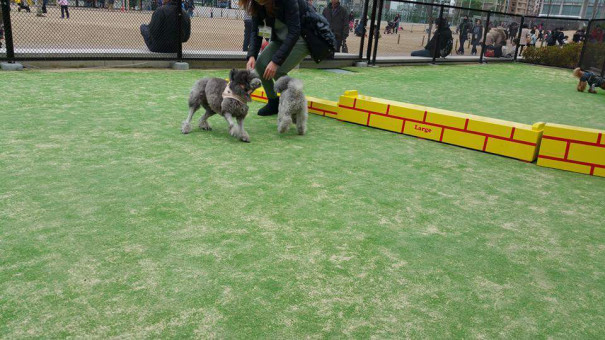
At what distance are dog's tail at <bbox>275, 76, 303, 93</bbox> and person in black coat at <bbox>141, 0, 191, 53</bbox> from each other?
4905 mm

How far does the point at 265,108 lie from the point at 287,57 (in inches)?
36.8

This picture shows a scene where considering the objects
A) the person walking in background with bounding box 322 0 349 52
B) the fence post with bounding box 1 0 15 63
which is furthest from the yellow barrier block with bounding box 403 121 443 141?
the person walking in background with bounding box 322 0 349 52

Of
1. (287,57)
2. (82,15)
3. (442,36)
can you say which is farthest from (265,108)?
(82,15)

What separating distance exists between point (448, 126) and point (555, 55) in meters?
14.2

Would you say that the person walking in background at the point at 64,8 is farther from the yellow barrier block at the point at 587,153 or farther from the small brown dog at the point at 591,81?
the yellow barrier block at the point at 587,153

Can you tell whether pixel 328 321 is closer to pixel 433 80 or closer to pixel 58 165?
pixel 58 165

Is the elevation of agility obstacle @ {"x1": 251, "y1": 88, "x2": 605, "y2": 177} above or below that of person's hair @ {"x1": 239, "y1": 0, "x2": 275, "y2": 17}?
below

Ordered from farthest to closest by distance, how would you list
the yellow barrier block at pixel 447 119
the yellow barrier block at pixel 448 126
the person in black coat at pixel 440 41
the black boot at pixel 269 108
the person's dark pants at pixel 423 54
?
the person's dark pants at pixel 423 54 < the person in black coat at pixel 440 41 < the black boot at pixel 269 108 < the yellow barrier block at pixel 447 119 < the yellow barrier block at pixel 448 126

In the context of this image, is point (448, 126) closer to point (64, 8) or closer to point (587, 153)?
point (587, 153)

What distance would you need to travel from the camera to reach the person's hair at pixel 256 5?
5.13 m

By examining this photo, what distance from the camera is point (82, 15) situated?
15.1 meters

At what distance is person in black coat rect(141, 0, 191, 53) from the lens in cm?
919

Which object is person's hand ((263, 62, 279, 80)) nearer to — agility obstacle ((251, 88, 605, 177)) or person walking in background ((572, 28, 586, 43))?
agility obstacle ((251, 88, 605, 177))

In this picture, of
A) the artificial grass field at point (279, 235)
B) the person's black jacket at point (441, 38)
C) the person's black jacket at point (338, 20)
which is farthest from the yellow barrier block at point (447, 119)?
the person's black jacket at point (441, 38)
